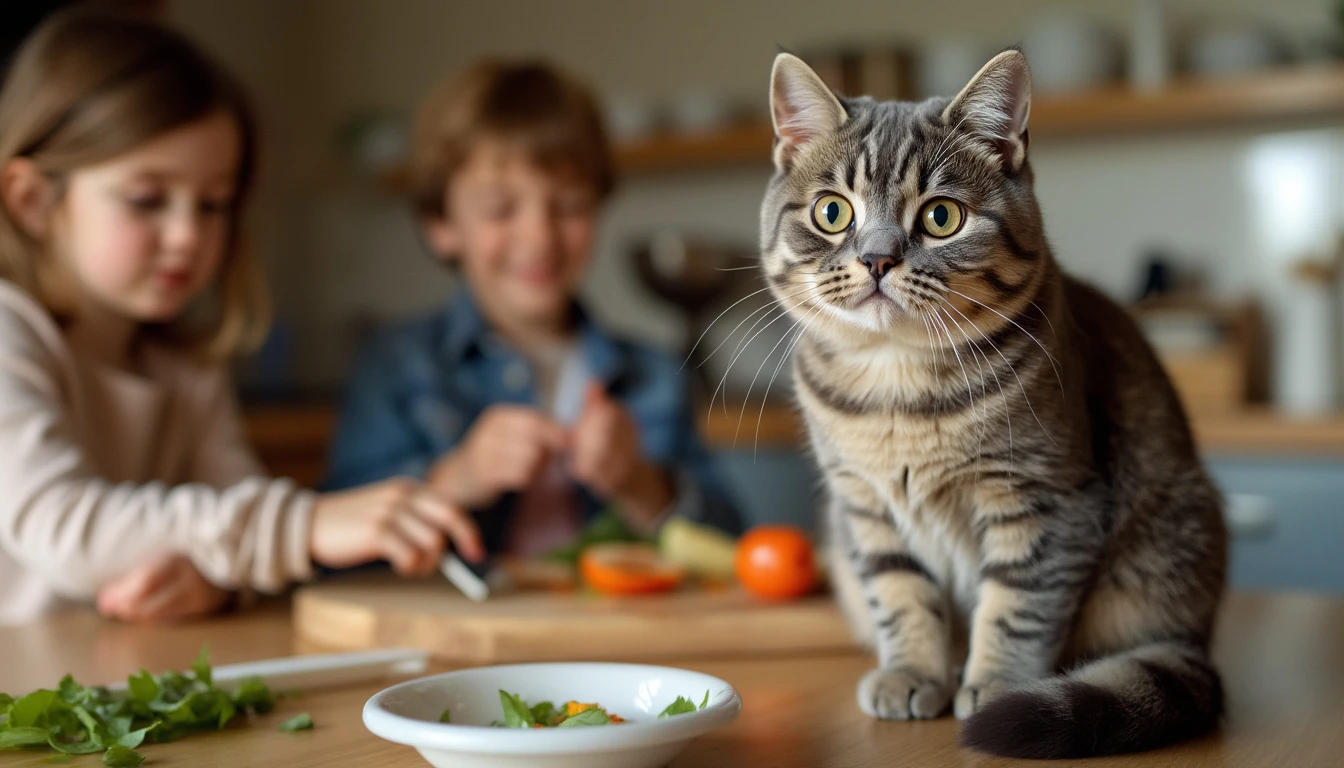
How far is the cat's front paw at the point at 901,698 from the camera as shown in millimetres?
937

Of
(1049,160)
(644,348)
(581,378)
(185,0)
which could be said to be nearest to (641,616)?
(581,378)

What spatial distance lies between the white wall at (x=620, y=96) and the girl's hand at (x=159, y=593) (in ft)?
7.74

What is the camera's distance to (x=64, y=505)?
4.34 ft

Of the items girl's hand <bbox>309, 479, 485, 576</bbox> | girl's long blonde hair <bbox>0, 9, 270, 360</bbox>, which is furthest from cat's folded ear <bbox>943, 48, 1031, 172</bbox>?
girl's long blonde hair <bbox>0, 9, 270, 360</bbox>

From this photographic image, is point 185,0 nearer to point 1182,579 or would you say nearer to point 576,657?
point 576,657

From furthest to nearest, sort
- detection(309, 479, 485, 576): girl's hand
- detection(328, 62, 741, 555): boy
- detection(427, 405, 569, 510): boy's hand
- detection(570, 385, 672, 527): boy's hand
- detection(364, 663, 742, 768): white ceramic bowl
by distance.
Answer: detection(328, 62, 741, 555): boy, detection(570, 385, 672, 527): boy's hand, detection(427, 405, 569, 510): boy's hand, detection(309, 479, 485, 576): girl's hand, detection(364, 663, 742, 768): white ceramic bowl

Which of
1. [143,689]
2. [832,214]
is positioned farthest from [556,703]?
[832,214]

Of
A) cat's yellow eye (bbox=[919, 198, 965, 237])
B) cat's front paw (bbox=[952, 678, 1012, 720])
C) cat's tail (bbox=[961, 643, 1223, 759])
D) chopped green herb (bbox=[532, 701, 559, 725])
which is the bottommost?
cat's front paw (bbox=[952, 678, 1012, 720])

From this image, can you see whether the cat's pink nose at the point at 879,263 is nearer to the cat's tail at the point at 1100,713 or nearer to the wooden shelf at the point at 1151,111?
the cat's tail at the point at 1100,713

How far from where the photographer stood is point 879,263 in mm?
915

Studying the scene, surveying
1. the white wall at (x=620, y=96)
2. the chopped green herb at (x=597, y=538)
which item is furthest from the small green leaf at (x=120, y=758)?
the white wall at (x=620, y=96)

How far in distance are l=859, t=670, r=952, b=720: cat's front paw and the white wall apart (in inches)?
91.3

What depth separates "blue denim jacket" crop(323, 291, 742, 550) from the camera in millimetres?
2158

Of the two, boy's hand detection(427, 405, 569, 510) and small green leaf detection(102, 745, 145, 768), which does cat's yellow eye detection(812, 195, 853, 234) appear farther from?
boy's hand detection(427, 405, 569, 510)
